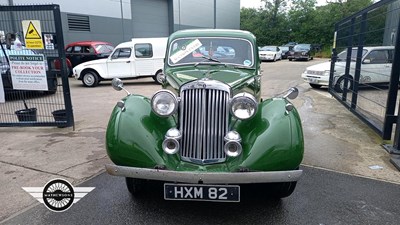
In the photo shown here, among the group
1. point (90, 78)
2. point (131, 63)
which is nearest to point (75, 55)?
point (90, 78)

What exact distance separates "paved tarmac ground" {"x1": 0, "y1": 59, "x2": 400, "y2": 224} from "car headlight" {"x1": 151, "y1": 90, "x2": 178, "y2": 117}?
3.46 ft

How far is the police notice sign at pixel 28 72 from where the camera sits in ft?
19.2

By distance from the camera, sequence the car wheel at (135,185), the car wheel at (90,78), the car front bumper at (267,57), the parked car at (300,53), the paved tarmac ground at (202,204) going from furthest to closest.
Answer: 1. the parked car at (300,53)
2. the car front bumper at (267,57)
3. the car wheel at (90,78)
4. the car wheel at (135,185)
5. the paved tarmac ground at (202,204)

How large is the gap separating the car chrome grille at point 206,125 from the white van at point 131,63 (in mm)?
9551

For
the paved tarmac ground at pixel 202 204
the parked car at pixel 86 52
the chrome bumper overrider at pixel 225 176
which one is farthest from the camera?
the parked car at pixel 86 52

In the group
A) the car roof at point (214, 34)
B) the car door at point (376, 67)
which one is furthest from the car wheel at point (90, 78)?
the car door at point (376, 67)

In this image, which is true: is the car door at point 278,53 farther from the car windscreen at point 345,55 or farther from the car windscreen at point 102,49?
the car windscreen at point 345,55

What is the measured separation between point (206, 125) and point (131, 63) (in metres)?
10.2

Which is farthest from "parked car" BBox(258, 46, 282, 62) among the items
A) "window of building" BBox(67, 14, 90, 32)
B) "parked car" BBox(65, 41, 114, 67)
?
"parked car" BBox(65, 41, 114, 67)

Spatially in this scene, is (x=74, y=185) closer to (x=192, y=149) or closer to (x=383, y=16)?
(x=192, y=149)

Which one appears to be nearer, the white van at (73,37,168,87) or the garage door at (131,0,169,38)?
the white van at (73,37,168,87)

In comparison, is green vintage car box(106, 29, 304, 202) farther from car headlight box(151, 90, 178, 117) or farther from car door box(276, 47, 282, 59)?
car door box(276, 47, 282, 59)

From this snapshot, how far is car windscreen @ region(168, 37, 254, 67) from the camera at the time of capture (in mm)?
4309

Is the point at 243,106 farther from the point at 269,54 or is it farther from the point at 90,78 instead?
the point at 269,54
